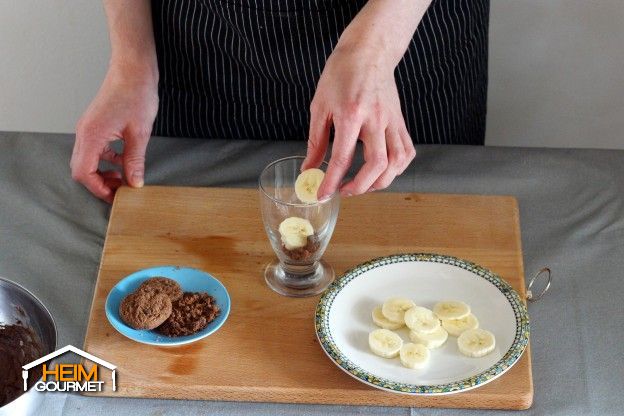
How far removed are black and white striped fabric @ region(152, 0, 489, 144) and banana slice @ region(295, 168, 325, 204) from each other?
0.34 metres

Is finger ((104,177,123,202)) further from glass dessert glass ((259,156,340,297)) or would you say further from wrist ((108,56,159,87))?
glass dessert glass ((259,156,340,297))

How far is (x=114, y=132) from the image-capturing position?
148 cm

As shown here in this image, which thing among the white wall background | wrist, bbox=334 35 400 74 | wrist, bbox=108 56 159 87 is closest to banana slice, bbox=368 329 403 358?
wrist, bbox=334 35 400 74

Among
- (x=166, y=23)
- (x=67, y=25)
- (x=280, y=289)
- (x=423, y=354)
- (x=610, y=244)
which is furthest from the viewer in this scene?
(x=67, y=25)

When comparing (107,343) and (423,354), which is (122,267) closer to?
(107,343)

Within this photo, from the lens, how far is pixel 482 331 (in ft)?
3.93

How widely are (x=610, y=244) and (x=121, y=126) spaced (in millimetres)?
738

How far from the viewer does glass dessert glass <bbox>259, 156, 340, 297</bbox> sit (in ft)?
4.11

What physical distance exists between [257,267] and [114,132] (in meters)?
0.33

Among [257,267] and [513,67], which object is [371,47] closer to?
[257,267]

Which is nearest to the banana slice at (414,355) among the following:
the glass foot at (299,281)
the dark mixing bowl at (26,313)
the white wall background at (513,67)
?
the glass foot at (299,281)

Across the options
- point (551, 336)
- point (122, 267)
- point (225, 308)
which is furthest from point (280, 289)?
point (551, 336)

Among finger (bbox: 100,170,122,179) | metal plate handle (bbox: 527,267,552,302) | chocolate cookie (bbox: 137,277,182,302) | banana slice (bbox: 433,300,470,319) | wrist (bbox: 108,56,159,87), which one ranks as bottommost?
metal plate handle (bbox: 527,267,552,302)

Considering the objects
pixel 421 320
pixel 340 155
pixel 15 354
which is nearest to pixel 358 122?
pixel 340 155
